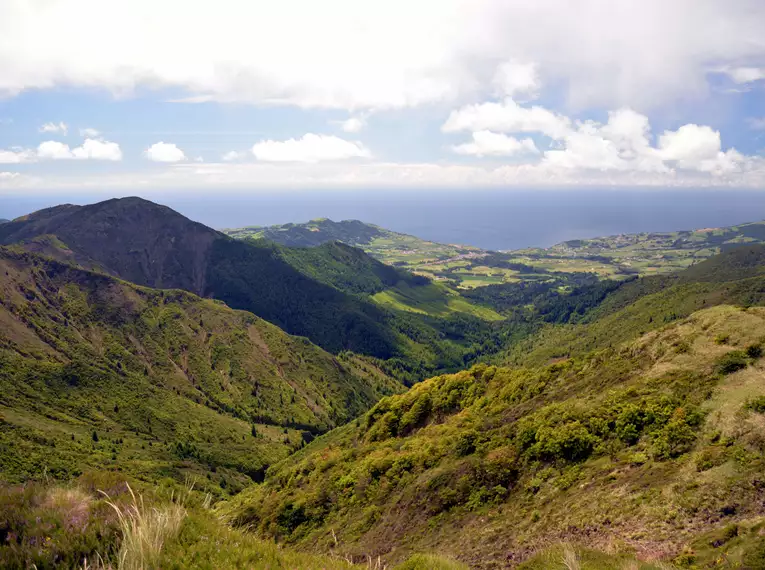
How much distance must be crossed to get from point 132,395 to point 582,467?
171 meters

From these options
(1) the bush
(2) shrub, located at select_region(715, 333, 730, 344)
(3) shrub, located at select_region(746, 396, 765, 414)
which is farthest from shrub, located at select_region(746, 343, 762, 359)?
(3) shrub, located at select_region(746, 396, 765, 414)

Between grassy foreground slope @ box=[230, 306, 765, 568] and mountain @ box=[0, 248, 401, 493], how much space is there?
8601 centimetres

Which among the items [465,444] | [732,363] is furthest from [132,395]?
[732,363]

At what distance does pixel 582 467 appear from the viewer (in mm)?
23547

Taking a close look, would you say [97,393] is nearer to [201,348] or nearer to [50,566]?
[201,348]

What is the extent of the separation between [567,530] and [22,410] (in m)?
157

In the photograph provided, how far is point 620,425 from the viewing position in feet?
81.5

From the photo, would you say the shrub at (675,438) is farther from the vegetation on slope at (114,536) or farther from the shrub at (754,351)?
the vegetation on slope at (114,536)

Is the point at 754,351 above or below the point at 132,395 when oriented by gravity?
above

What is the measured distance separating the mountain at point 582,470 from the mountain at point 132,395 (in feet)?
276

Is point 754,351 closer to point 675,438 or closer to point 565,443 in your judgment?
point 675,438

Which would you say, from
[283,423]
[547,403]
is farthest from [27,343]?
[547,403]

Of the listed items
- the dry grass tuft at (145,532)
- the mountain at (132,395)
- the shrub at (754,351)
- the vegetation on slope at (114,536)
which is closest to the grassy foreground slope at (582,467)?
the shrub at (754,351)

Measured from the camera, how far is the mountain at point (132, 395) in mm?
110562
